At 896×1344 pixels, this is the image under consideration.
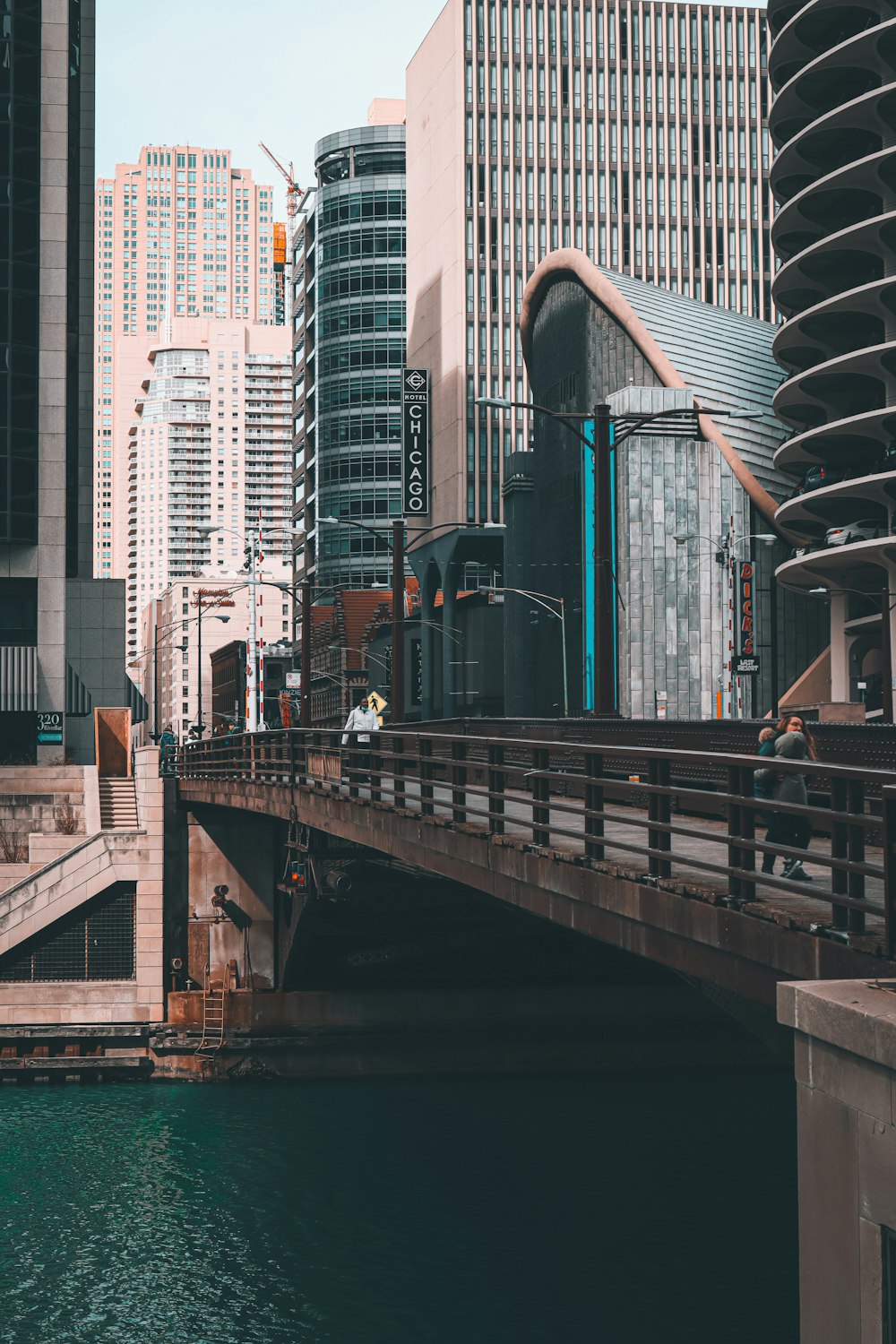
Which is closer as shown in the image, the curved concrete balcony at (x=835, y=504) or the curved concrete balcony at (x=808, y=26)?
the curved concrete balcony at (x=835, y=504)

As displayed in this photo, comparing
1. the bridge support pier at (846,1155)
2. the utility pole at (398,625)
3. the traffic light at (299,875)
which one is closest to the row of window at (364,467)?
the utility pole at (398,625)

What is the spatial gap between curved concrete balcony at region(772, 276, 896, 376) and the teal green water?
3505 centimetres

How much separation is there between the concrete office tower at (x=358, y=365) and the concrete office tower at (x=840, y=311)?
213ft

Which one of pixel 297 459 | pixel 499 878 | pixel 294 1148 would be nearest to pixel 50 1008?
pixel 294 1148

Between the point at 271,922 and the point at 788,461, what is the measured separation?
38010 millimetres

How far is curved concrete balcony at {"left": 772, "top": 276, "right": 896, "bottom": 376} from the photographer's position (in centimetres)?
6253

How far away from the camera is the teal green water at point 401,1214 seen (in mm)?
22625

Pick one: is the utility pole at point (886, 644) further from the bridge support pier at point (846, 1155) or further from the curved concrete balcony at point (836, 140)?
the bridge support pier at point (846, 1155)

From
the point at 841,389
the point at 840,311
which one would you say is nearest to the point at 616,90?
the point at 841,389

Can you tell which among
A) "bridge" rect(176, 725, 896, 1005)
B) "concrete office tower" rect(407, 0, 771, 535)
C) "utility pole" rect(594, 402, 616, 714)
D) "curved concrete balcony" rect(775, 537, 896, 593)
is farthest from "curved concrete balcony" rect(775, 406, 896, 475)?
"concrete office tower" rect(407, 0, 771, 535)

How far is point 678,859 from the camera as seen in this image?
11883mm

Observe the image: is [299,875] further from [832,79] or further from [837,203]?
[832,79]

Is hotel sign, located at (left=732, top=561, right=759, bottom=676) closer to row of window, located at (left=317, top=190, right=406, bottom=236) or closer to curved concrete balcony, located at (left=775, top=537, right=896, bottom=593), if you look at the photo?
curved concrete balcony, located at (left=775, top=537, right=896, bottom=593)

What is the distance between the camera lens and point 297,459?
153125mm
